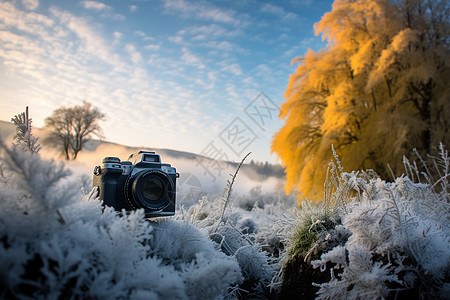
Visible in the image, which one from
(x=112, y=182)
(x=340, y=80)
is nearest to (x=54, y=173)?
(x=112, y=182)

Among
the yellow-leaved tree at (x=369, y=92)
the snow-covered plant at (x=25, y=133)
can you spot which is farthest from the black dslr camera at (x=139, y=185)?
the yellow-leaved tree at (x=369, y=92)

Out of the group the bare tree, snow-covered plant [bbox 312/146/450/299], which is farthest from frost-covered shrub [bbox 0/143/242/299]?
the bare tree

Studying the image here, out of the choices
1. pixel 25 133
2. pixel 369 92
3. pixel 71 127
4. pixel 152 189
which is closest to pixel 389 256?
pixel 152 189

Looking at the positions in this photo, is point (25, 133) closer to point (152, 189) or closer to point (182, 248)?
point (152, 189)

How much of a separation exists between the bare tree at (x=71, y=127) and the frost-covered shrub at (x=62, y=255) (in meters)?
14.1

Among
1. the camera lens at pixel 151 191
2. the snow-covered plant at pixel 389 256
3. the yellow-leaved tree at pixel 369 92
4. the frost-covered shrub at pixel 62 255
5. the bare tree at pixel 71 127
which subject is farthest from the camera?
the bare tree at pixel 71 127

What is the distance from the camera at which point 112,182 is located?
1.92 metres

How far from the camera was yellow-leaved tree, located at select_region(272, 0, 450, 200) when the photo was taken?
8.05 m

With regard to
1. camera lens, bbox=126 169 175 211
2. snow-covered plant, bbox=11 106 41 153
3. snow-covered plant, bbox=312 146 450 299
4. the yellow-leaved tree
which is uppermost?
the yellow-leaved tree

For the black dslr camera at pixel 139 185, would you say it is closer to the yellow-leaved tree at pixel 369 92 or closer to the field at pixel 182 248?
the field at pixel 182 248

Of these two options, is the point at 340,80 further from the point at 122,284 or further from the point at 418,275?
the point at 122,284

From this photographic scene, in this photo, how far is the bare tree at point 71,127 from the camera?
13.9 metres

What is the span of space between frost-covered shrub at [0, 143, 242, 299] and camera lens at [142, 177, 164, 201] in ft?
2.29

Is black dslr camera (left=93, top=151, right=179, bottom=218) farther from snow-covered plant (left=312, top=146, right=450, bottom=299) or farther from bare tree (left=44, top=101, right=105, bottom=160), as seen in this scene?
bare tree (left=44, top=101, right=105, bottom=160)
